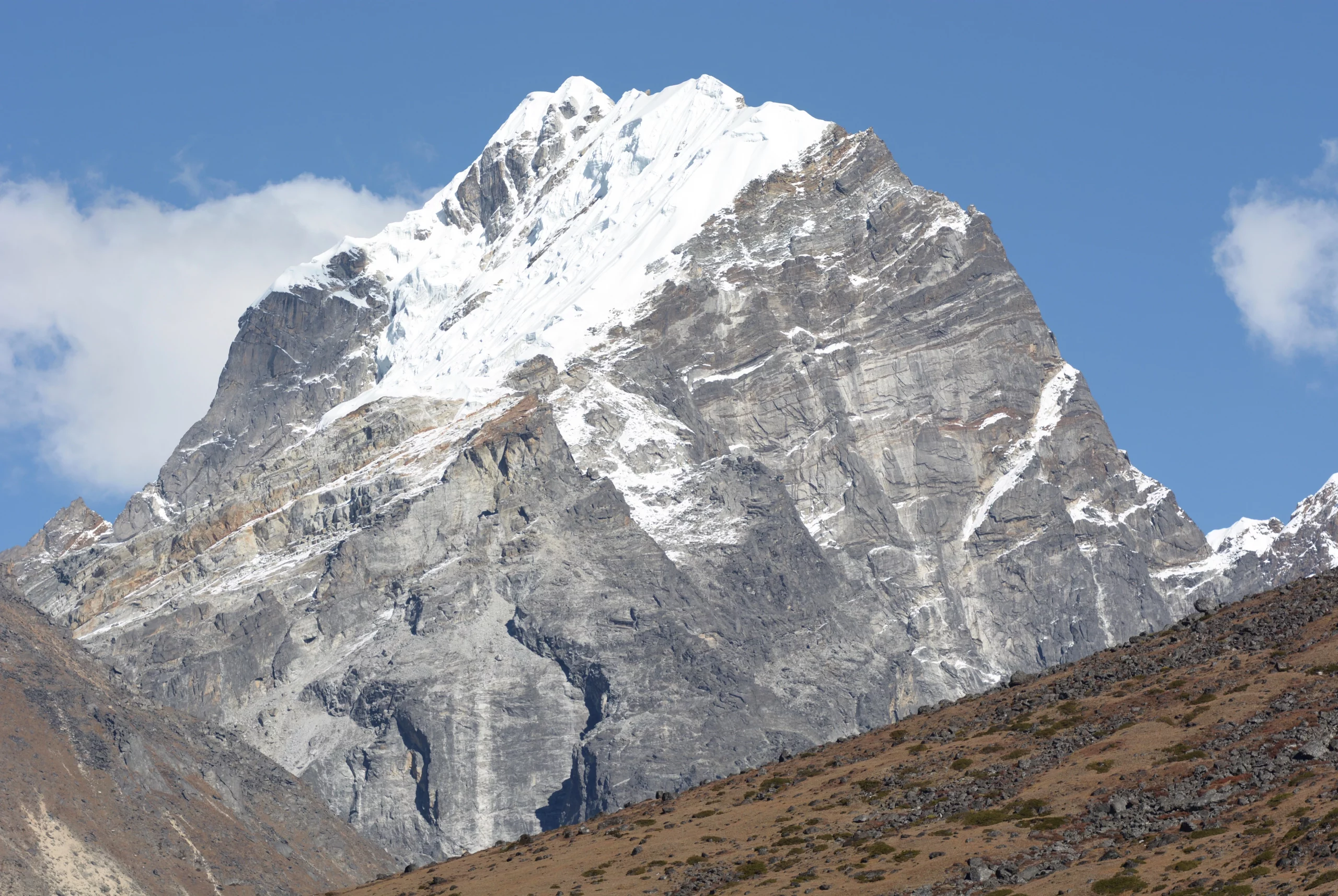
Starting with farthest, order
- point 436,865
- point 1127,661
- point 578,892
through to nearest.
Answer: point 436,865, point 1127,661, point 578,892

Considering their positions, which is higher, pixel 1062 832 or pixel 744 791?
pixel 744 791

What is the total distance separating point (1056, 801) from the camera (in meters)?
118

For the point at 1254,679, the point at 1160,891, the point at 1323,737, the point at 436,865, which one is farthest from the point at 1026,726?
the point at 436,865

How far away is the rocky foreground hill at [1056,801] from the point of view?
104 meters

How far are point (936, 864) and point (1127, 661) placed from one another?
30.8m

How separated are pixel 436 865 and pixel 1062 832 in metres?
60.6

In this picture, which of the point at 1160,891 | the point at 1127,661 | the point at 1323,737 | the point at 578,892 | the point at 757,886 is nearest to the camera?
the point at 1160,891

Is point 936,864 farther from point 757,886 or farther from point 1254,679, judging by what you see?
point 1254,679

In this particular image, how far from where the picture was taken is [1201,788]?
112 meters

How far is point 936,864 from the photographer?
114250 mm

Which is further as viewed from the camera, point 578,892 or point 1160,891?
point 578,892

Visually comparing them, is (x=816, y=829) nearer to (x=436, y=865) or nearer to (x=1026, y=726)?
(x=1026, y=726)

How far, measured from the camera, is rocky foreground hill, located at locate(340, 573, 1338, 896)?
104375 millimetres

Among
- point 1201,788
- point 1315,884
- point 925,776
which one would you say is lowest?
point 1315,884
